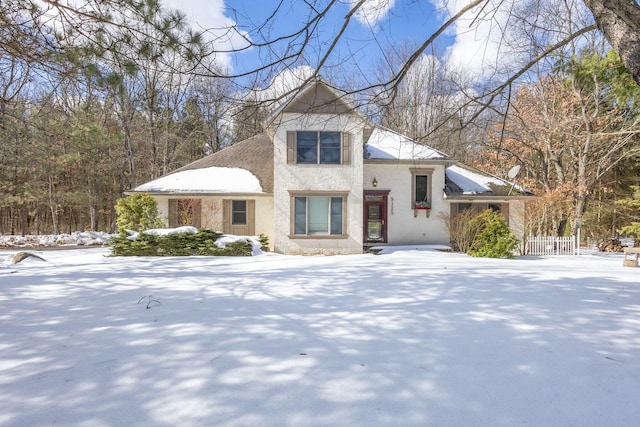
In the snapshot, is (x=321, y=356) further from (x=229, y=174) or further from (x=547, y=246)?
(x=547, y=246)

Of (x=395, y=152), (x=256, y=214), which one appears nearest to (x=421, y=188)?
(x=395, y=152)

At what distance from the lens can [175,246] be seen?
32.4 feet

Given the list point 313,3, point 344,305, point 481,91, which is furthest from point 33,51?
point 481,91

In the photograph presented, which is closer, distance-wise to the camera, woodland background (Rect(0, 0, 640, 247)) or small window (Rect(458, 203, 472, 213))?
woodland background (Rect(0, 0, 640, 247))

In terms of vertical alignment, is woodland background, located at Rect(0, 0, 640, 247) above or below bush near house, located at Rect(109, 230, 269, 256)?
above

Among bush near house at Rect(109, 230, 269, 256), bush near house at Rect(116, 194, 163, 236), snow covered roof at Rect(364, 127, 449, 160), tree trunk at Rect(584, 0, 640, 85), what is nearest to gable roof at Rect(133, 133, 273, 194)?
bush near house at Rect(116, 194, 163, 236)

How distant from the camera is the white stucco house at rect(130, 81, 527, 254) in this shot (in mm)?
11672

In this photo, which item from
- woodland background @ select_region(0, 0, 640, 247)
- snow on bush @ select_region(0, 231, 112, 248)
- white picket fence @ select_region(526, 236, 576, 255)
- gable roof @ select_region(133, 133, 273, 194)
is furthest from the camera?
snow on bush @ select_region(0, 231, 112, 248)

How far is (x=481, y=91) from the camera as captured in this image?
5074mm

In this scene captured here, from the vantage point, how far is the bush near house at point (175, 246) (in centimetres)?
974

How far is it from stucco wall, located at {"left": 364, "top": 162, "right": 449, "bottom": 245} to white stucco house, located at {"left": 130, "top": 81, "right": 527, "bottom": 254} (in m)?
0.04

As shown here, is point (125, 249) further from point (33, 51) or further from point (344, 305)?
point (344, 305)

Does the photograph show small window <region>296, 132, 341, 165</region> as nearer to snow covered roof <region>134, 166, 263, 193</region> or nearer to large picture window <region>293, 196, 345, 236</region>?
large picture window <region>293, 196, 345, 236</region>

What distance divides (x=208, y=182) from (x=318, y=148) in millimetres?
5050
